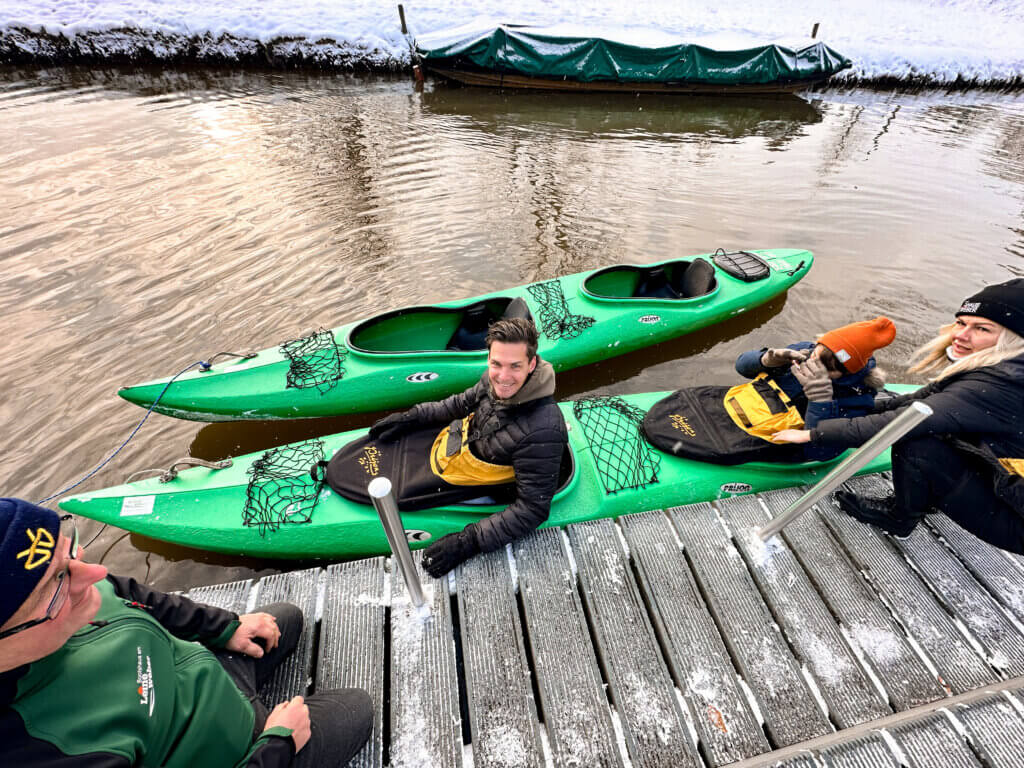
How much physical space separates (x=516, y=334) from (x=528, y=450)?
2.22ft

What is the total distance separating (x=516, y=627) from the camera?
8.52 feet

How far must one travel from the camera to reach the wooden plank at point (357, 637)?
7.57 feet

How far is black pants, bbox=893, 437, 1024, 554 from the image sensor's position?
262 cm

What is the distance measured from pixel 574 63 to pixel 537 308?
1269 centimetres

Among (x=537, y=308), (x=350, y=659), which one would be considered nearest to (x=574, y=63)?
(x=537, y=308)

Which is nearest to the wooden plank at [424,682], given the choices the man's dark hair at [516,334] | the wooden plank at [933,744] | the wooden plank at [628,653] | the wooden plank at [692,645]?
the wooden plank at [628,653]

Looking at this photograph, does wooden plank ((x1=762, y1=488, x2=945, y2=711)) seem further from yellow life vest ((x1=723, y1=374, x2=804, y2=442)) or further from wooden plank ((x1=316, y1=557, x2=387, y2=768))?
wooden plank ((x1=316, y1=557, x2=387, y2=768))

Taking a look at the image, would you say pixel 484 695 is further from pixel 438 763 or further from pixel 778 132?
pixel 778 132

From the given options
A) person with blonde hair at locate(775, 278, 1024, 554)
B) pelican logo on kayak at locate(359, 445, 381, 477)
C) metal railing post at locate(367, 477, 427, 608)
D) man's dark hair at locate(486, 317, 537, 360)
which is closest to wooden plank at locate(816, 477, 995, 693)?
person with blonde hair at locate(775, 278, 1024, 554)

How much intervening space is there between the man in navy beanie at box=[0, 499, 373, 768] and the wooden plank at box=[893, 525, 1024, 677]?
10.7 ft

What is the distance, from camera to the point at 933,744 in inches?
85.4

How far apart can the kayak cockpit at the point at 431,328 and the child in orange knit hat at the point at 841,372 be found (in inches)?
109

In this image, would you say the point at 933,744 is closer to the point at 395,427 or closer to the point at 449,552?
the point at 449,552

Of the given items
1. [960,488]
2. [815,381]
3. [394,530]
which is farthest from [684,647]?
[815,381]
